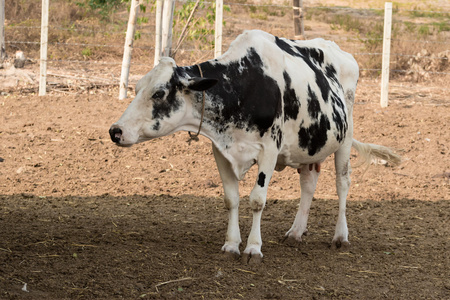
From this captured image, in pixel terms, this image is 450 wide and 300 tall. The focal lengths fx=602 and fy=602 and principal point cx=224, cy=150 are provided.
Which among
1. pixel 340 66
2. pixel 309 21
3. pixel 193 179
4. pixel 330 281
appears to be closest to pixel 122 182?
pixel 193 179

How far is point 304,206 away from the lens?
19.0ft

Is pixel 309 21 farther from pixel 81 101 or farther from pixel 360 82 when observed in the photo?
pixel 81 101

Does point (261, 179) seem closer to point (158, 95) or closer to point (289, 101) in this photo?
point (289, 101)

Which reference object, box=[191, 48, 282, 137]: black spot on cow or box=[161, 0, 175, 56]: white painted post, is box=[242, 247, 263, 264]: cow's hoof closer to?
box=[191, 48, 282, 137]: black spot on cow

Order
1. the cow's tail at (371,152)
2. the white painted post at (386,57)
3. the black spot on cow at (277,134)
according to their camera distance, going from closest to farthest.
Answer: the black spot on cow at (277,134), the cow's tail at (371,152), the white painted post at (386,57)

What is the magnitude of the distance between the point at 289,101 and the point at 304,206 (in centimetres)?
126

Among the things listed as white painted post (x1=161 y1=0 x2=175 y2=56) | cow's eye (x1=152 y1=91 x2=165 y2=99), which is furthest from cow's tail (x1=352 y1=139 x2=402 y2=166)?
white painted post (x1=161 y1=0 x2=175 y2=56)

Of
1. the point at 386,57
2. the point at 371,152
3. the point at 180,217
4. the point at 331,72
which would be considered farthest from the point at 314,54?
the point at 386,57

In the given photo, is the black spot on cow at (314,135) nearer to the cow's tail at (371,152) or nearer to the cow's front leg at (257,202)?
the cow's front leg at (257,202)

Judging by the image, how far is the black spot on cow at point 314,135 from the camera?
16.8ft

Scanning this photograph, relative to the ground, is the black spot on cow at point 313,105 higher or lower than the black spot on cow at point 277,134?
higher

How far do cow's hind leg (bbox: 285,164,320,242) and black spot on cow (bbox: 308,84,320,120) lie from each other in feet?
2.56

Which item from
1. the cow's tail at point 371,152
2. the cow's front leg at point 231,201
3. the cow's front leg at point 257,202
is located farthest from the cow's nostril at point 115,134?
the cow's tail at point 371,152

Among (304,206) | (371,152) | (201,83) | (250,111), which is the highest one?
(201,83)
